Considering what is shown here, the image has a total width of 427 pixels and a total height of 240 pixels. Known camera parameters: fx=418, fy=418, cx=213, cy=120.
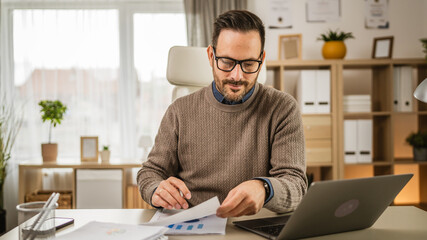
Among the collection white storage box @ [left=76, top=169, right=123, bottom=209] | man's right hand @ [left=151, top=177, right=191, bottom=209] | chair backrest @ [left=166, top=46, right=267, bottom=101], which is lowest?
white storage box @ [left=76, top=169, right=123, bottom=209]

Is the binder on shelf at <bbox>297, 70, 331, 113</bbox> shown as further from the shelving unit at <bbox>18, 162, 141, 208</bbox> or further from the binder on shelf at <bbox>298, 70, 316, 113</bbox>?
the shelving unit at <bbox>18, 162, 141, 208</bbox>

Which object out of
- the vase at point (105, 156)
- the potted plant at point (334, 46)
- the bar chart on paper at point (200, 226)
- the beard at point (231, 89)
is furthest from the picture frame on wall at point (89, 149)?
the bar chart on paper at point (200, 226)

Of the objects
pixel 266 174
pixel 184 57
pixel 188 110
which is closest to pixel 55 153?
pixel 184 57

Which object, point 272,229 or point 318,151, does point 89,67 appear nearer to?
point 318,151

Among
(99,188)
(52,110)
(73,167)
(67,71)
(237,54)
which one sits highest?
(67,71)

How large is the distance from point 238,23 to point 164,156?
0.51 metres

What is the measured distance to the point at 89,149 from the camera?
3318mm

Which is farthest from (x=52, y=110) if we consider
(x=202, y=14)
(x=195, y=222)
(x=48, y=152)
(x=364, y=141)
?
(x=195, y=222)

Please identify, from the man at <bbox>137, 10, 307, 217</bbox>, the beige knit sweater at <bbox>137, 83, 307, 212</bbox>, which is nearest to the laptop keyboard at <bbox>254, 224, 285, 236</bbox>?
the man at <bbox>137, 10, 307, 217</bbox>

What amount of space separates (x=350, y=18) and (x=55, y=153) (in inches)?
104

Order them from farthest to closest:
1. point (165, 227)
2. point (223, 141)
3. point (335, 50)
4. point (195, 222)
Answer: point (335, 50) < point (223, 141) < point (195, 222) < point (165, 227)

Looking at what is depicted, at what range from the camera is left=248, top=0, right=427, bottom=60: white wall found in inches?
137

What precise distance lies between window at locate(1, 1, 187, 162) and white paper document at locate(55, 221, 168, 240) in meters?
2.65

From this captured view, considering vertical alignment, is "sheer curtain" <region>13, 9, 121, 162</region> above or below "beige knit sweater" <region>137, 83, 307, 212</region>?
above
